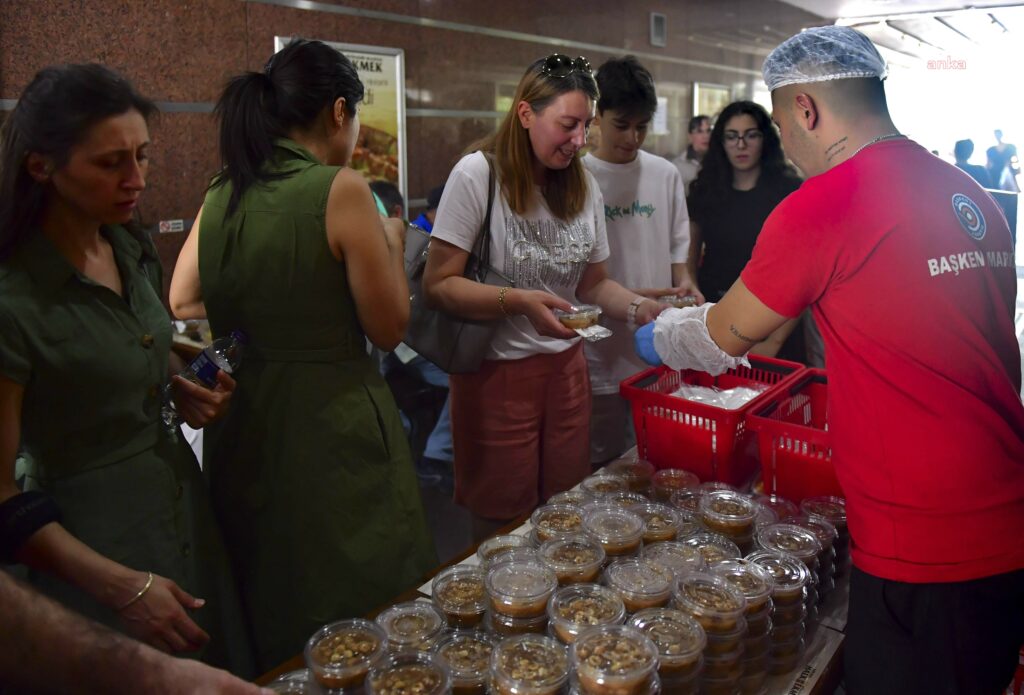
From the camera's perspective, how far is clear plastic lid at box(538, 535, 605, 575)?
58.4 inches

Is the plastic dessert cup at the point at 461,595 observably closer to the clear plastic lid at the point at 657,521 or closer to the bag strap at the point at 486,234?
the clear plastic lid at the point at 657,521

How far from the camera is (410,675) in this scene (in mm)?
1228

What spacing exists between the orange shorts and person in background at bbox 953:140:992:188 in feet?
8.14

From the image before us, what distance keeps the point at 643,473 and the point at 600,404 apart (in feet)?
3.02

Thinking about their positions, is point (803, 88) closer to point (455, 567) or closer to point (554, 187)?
point (554, 187)

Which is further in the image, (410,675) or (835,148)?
(835,148)

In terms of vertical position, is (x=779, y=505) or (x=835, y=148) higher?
(x=835, y=148)

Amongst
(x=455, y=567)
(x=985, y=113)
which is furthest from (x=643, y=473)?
(x=985, y=113)

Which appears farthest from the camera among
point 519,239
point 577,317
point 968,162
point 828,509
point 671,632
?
point 968,162

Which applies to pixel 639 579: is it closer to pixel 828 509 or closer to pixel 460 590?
pixel 460 590

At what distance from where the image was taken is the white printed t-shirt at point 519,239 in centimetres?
220

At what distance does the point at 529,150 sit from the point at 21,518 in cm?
155

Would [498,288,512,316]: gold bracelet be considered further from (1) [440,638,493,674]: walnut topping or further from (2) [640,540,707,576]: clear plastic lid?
(1) [440,638,493,674]: walnut topping

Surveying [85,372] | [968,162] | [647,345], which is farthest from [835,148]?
[968,162]
